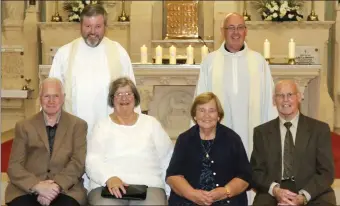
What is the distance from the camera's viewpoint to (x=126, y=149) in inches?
169

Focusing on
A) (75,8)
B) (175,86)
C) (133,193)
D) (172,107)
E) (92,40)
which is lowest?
(133,193)

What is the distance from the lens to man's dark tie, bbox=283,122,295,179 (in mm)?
4125

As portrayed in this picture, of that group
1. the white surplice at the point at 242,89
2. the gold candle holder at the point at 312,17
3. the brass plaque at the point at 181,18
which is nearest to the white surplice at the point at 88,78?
the white surplice at the point at 242,89

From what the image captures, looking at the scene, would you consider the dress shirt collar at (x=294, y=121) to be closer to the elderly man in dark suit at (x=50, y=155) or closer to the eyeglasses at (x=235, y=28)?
the eyeglasses at (x=235, y=28)

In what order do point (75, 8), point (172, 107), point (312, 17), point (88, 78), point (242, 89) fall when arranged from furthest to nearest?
point (312, 17)
point (75, 8)
point (172, 107)
point (242, 89)
point (88, 78)

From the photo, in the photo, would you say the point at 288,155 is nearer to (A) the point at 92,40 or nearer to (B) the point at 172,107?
(A) the point at 92,40

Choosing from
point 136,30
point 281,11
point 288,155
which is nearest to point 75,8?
point 136,30

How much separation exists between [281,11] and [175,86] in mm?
2621

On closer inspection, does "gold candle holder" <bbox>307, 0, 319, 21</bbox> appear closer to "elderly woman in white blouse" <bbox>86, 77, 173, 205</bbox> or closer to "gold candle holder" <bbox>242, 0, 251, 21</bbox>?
"gold candle holder" <bbox>242, 0, 251, 21</bbox>

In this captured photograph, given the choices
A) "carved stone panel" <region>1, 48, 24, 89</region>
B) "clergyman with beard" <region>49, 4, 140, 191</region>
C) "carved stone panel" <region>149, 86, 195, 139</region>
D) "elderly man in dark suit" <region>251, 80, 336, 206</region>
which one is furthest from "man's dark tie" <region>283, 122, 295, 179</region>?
"carved stone panel" <region>1, 48, 24, 89</region>

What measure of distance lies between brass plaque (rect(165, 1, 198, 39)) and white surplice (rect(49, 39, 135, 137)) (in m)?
5.23

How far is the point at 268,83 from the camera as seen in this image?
5238 mm

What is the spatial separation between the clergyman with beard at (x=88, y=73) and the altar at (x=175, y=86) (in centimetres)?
208

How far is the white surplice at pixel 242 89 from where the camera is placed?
516cm
